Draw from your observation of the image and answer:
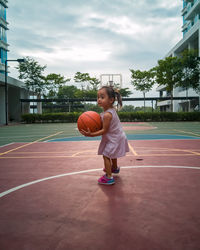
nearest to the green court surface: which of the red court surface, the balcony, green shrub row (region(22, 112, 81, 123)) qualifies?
the red court surface

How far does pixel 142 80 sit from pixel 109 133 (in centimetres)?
3359

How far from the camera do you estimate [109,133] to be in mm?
3746

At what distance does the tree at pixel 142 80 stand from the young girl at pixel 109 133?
1292 inches

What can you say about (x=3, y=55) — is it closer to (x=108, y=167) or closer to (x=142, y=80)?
(x=142, y=80)

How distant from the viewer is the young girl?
11.8 feet

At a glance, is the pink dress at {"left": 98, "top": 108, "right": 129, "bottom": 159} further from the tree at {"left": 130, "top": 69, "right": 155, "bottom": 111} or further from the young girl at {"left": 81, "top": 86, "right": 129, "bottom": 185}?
the tree at {"left": 130, "top": 69, "right": 155, "bottom": 111}

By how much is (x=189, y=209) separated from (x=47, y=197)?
1.68 m

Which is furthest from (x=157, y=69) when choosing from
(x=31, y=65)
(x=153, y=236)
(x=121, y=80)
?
(x=153, y=236)

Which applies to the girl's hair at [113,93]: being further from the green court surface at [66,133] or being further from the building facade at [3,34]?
the building facade at [3,34]

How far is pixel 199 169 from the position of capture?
14.2 ft

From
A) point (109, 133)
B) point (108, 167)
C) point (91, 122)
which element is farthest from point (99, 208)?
point (91, 122)

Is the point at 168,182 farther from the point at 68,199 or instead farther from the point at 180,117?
the point at 180,117

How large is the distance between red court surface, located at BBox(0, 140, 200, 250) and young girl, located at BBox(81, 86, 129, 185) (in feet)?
0.98

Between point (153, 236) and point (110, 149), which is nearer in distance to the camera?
point (153, 236)
